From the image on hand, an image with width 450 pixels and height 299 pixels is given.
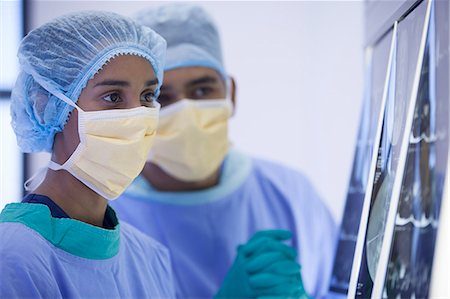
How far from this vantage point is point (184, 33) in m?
1.98

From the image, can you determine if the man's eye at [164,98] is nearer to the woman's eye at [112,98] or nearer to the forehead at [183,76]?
the forehead at [183,76]

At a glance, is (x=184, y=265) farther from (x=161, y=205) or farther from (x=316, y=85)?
(x=316, y=85)

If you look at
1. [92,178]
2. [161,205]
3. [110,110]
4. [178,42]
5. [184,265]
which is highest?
[178,42]

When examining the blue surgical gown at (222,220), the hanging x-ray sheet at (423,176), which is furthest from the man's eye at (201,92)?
the hanging x-ray sheet at (423,176)

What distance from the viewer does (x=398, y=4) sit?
1353 mm

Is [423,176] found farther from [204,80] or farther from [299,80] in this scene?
[299,80]

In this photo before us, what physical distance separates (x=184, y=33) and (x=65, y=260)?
0.95m

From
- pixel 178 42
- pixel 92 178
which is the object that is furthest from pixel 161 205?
pixel 92 178

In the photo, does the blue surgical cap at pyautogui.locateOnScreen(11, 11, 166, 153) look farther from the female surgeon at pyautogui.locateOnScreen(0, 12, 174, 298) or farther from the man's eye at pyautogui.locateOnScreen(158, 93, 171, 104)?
the man's eye at pyautogui.locateOnScreen(158, 93, 171, 104)

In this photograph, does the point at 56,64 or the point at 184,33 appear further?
the point at 184,33

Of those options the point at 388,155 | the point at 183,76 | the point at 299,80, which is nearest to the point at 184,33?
the point at 183,76

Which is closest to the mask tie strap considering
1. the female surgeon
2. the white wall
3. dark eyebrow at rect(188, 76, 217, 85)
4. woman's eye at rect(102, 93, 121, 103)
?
the female surgeon

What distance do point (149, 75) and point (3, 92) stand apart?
4.89ft

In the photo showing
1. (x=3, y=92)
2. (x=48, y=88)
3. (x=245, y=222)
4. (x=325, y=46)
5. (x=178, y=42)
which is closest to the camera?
(x=48, y=88)
